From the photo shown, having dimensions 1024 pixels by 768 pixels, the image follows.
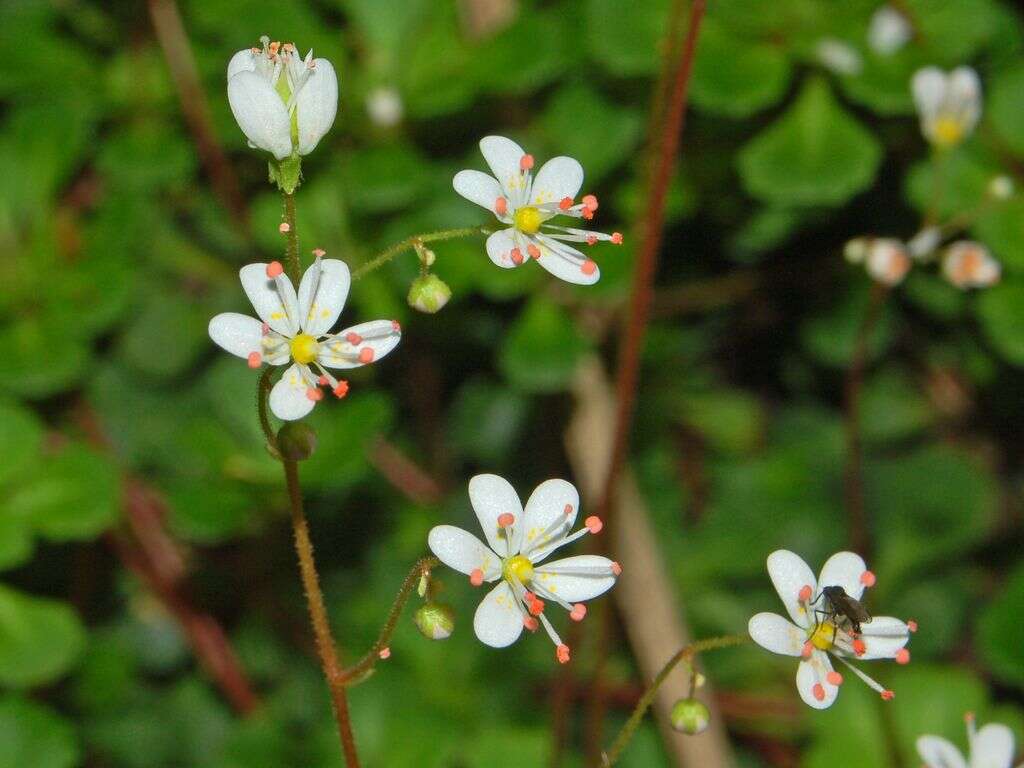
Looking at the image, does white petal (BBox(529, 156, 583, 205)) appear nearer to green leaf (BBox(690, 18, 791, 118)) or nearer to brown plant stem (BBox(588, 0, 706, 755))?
brown plant stem (BBox(588, 0, 706, 755))

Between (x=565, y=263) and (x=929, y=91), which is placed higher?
(x=929, y=91)

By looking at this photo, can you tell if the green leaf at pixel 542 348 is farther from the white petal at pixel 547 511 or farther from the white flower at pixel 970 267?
the white petal at pixel 547 511

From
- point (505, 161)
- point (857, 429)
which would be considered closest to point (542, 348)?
point (857, 429)

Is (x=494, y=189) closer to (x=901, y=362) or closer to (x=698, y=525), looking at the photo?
(x=698, y=525)

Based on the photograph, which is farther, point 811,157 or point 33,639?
point 811,157

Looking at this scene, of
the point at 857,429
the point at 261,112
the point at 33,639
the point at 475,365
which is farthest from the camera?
the point at 475,365

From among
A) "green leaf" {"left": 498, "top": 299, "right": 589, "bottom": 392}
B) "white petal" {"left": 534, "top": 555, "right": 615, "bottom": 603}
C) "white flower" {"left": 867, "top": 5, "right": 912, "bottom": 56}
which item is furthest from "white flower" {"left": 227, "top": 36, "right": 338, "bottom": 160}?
"white flower" {"left": 867, "top": 5, "right": 912, "bottom": 56}

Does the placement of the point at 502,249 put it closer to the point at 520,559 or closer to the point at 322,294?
the point at 322,294
